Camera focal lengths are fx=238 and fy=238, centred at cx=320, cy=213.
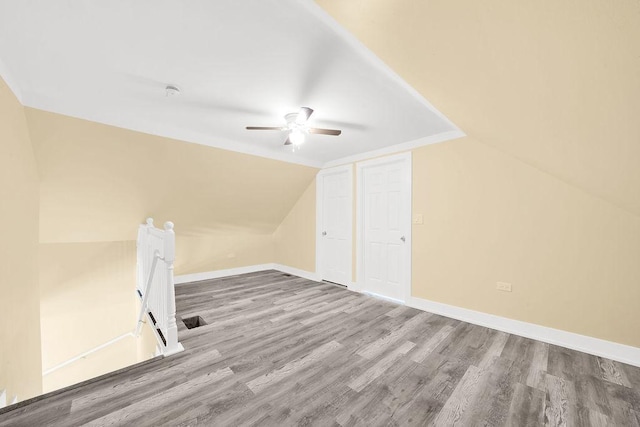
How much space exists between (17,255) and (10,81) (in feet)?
5.11

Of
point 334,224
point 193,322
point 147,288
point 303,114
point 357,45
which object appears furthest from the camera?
point 334,224

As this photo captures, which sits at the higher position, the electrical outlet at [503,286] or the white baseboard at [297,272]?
the electrical outlet at [503,286]

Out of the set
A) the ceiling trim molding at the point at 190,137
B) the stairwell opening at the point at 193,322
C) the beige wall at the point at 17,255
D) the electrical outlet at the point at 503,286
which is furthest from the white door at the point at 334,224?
the beige wall at the point at 17,255

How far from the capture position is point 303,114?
7.76 ft

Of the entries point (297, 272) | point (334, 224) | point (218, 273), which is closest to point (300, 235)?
point (297, 272)

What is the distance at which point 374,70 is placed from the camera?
6.15 feet

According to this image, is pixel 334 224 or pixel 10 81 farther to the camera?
pixel 334 224

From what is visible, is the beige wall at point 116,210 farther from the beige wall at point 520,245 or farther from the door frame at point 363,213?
the beige wall at point 520,245

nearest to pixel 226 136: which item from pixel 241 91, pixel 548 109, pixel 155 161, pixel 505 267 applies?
pixel 155 161

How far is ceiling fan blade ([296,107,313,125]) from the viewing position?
2273 mm

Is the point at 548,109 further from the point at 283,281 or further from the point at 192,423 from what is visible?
the point at 283,281

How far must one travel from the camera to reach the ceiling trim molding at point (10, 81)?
6.18ft

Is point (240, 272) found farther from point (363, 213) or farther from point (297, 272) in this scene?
point (363, 213)

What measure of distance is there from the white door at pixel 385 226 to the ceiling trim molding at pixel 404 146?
0.34 feet
